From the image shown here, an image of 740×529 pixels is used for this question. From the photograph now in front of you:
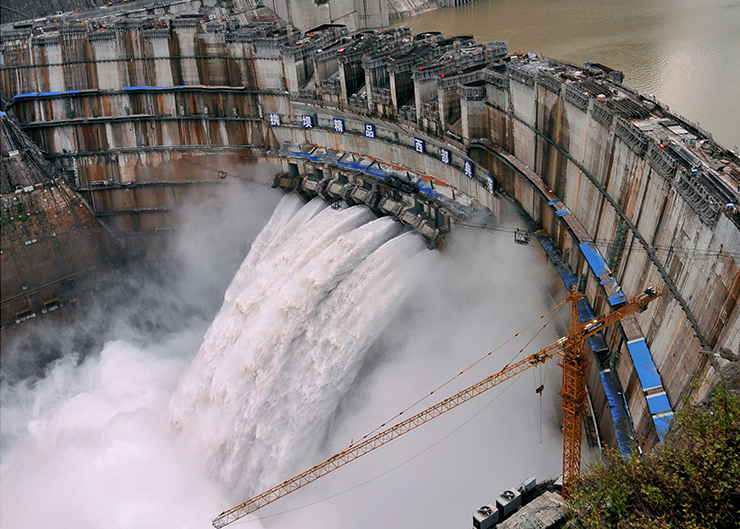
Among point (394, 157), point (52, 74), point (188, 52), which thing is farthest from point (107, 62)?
point (394, 157)

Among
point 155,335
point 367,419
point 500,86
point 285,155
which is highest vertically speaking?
point 500,86

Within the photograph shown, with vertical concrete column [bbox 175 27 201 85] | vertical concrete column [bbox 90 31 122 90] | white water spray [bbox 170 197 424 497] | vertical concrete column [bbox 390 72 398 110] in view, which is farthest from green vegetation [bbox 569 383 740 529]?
vertical concrete column [bbox 90 31 122 90]

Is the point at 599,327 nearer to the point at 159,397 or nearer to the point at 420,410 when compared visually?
the point at 420,410

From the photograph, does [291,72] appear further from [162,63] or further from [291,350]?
[291,350]

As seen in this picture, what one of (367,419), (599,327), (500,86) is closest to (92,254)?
(367,419)

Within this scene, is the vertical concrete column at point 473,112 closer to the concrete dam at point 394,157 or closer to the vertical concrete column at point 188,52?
the concrete dam at point 394,157

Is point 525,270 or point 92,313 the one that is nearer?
point 525,270
